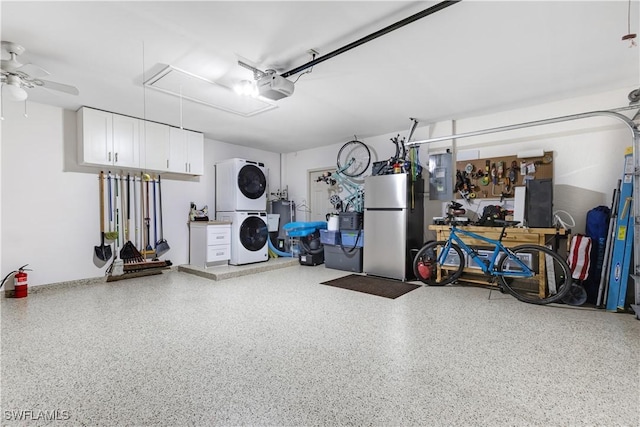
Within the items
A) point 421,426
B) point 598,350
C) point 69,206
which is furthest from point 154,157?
point 598,350

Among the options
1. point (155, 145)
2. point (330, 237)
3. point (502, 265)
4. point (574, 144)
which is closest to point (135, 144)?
point (155, 145)

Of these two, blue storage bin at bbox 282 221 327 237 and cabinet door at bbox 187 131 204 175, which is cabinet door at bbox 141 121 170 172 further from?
blue storage bin at bbox 282 221 327 237

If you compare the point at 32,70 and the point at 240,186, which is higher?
the point at 32,70

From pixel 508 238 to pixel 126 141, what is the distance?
5563mm

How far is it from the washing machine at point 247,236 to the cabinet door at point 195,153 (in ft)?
3.15

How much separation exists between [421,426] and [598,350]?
1.74 m

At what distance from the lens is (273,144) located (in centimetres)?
618

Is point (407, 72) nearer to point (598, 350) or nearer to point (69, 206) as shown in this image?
point (598, 350)

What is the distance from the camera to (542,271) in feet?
11.0

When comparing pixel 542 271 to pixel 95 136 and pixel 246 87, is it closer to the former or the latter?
pixel 246 87

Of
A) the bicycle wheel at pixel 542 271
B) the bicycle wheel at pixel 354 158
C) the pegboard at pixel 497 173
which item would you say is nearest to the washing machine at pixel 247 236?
the bicycle wheel at pixel 354 158

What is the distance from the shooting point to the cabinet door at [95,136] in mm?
3916

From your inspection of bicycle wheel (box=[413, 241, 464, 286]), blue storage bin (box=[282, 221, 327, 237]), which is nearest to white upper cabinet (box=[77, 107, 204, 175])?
blue storage bin (box=[282, 221, 327, 237])

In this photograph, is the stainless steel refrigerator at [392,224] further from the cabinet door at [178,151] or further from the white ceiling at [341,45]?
the cabinet door at [178,151]
